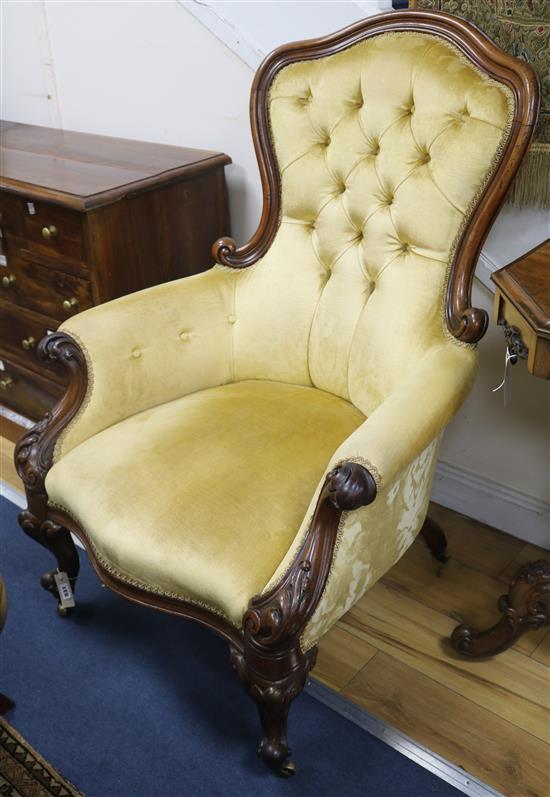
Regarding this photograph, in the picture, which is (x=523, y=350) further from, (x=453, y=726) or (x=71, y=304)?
(x=71, y=304)

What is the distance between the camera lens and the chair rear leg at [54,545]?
1.52 meters

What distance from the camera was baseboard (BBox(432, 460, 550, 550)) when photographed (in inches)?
Result: 71.6

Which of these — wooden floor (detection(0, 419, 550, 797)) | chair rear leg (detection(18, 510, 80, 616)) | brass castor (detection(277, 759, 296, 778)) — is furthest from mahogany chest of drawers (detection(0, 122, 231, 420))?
brass castor (detection(277, 759, 296, 778))

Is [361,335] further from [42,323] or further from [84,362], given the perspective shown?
[42,323]

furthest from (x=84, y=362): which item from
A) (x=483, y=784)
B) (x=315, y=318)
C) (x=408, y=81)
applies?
(x=483, y=784)

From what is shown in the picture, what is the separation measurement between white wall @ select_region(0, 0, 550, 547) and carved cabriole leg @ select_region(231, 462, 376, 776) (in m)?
0.80

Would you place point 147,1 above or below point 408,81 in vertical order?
above

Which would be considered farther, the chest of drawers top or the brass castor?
the chest of drawers top

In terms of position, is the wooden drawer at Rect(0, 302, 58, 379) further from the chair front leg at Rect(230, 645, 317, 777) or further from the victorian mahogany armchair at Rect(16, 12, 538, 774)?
the chair front leg at Rect(230, 645, 317, 777)

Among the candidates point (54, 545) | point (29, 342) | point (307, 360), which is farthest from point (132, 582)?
point (29, 342)

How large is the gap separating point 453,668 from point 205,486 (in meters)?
0.65

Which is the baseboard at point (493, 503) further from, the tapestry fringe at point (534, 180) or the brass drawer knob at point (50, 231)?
the brass drawer knob at point (50, 231)

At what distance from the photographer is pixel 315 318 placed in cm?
157

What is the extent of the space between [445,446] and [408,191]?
0.73m
